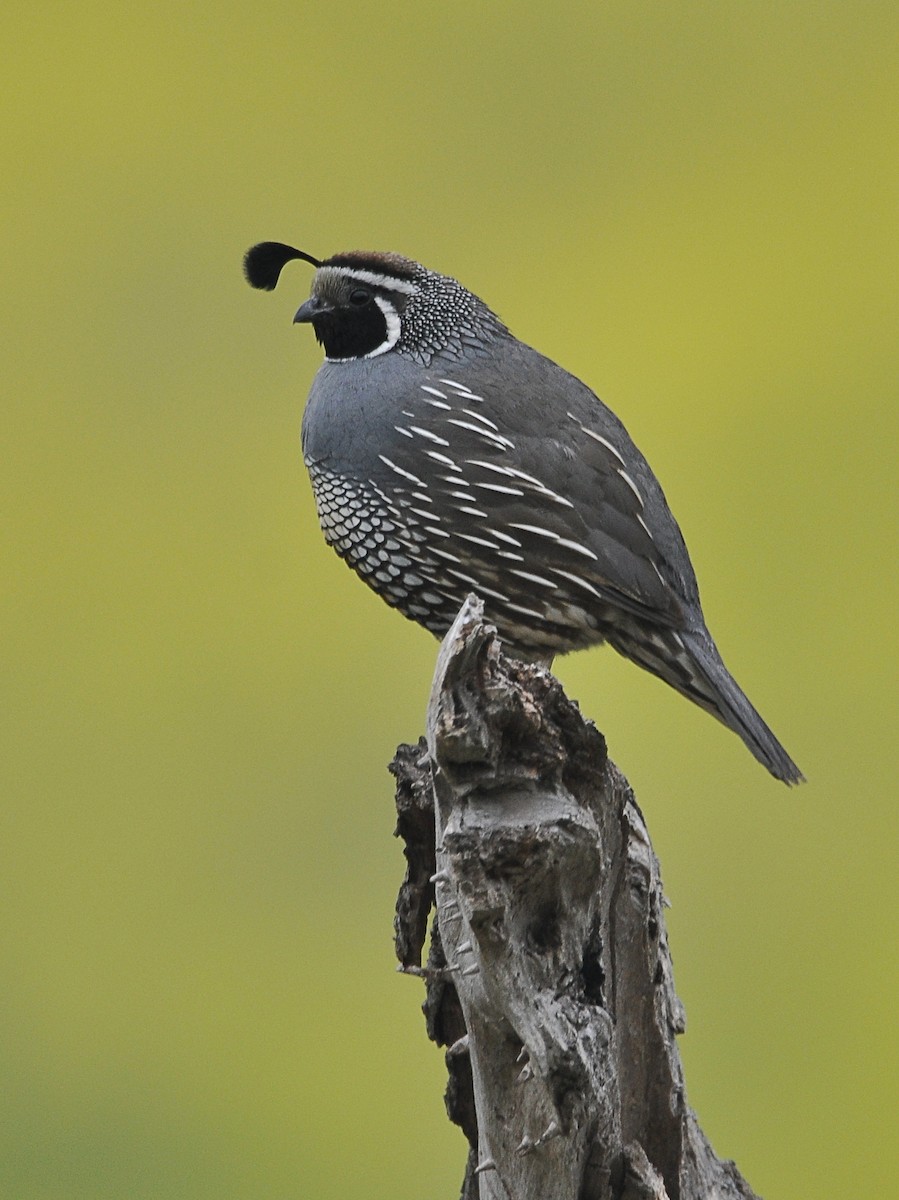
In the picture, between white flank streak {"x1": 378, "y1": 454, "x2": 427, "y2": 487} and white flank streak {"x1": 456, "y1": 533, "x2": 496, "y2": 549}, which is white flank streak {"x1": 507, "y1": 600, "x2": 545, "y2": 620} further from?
white flank streak {"x1": 378, "y1": 454, "x2": 427, "y2": 487}

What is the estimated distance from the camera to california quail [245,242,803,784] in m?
2.91

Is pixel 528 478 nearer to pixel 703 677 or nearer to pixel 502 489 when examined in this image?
pixel 502 489

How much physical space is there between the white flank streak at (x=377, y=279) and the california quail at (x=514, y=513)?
0.02m

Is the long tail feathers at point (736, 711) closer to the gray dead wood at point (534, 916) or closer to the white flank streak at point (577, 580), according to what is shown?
the white flank streak at point (577, 580)

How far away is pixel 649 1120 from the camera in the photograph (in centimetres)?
224

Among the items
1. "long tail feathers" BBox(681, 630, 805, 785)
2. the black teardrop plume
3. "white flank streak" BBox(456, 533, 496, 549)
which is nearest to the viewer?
"long tail feathers" BBox(681, 630, 805, 785)

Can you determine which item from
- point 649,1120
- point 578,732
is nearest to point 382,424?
point 578,732

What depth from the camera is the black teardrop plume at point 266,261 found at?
3.40 metres

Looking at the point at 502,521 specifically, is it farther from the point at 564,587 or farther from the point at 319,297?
the point at 319,297

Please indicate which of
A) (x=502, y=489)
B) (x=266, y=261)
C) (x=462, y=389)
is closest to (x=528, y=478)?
(x=502, y=489)

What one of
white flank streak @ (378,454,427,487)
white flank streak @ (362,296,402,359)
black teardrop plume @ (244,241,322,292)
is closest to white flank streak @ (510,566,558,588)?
white flank streak @ (378,454,427,487)

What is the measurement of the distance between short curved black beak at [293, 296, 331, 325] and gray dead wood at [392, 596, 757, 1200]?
149 cm

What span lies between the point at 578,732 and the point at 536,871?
0.64ft

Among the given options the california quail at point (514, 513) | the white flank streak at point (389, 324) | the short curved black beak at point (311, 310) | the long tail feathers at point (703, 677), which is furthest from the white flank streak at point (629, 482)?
the short curved black beak at point (311, 310)
